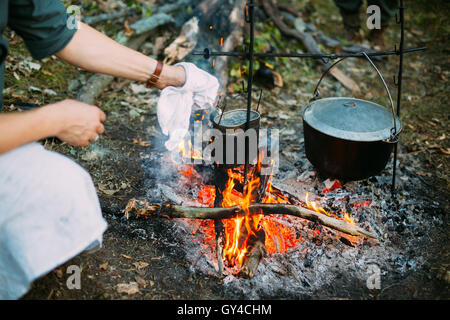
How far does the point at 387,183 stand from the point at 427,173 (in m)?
0.66

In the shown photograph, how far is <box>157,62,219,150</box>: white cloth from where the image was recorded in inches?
111

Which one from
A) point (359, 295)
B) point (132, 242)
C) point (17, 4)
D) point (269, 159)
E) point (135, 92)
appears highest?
point (17, 4)

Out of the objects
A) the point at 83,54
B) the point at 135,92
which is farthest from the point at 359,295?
the point at 135,92

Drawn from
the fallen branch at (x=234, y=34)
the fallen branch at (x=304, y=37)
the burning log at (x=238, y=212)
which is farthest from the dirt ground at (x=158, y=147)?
the fallen branch at (x=234, y=34)

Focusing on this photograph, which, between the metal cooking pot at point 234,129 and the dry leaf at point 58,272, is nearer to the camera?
the dry leaf at point 58,272

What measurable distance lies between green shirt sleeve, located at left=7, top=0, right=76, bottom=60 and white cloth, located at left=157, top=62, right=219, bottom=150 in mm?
835

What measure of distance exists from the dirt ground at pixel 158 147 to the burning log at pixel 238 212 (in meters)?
0.26

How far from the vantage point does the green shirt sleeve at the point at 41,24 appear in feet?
7.34

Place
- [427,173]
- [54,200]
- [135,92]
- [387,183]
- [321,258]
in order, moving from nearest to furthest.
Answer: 1. [54,200]
2. [321,258]
3. [387,183]
4. [427,173]
5. [135,92]

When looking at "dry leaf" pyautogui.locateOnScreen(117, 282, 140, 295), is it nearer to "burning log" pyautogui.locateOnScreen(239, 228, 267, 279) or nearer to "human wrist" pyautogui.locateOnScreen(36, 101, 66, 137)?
"burning log" pyautogui.locateOnScreen(239, 228, 267, 279)

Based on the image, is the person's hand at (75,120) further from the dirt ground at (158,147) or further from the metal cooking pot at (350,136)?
the metal cooking pot at (350,136)

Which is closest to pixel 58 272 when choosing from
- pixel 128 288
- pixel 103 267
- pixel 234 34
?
pixel 103 267

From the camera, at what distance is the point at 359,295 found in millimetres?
2650

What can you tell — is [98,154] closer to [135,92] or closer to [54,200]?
[135,92]
